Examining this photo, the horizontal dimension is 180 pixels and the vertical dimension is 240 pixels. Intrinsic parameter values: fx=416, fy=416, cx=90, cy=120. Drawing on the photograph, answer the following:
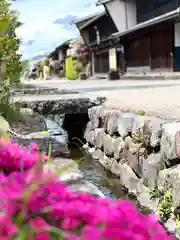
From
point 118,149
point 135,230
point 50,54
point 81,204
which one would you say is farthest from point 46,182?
point 50,54

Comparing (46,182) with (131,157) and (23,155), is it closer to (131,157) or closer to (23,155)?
(23,155)

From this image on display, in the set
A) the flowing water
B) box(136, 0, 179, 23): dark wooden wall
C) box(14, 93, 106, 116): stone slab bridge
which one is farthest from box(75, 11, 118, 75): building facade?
the flowing water

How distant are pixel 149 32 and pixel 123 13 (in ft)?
17.9

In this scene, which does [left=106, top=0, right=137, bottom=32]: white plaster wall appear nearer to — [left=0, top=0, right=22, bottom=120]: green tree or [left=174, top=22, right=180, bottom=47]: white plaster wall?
[left=174, top=22, right=180, bottom=47]: white plaster wall

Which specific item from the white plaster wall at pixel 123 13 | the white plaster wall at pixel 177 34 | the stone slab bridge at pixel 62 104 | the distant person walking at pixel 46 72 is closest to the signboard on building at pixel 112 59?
the white plaster wall at pixel 123 13

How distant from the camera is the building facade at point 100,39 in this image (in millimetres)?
28017

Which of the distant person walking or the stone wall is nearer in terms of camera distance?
the stone wall

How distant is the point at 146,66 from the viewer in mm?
21422

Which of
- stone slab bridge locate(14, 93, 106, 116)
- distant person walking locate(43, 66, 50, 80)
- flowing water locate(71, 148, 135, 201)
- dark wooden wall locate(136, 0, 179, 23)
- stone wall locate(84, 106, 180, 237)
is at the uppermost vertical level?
dark wooden wall locate(136, 0, 179, 23)

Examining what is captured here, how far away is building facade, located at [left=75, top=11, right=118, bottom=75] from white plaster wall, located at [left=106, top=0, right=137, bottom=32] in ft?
2.19

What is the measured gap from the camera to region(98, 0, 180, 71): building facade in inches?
702

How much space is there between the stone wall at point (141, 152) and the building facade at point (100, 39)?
62.7 feet

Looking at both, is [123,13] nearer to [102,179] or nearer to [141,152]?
[102,179]

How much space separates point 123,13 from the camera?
25000 mm
